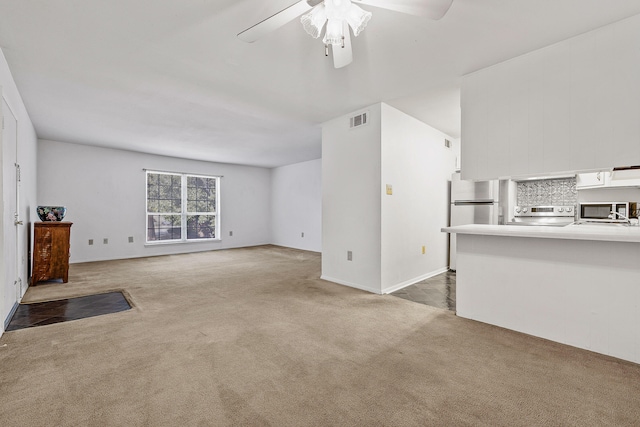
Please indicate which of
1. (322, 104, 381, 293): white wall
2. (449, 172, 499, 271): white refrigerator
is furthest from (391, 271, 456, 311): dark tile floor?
(449, 172, 499, 271): white refrigerator

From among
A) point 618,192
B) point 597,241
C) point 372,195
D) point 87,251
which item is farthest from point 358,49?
point 87,251

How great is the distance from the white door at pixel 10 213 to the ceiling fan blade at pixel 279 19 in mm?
2493

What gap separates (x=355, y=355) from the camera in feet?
7.03

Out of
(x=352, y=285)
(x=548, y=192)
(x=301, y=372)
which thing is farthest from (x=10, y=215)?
(x=548, y=192)

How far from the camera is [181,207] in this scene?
24.7ft

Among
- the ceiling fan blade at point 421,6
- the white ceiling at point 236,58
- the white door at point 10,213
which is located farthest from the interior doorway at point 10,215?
the ceiling fan blade at point 421,6

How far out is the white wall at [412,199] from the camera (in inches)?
150

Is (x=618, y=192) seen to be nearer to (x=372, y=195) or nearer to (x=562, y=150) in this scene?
(x=562, y=150)

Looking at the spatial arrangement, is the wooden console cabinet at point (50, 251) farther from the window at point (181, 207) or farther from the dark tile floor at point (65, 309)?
the window at point (181, 207)

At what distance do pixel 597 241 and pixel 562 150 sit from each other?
2.60ft

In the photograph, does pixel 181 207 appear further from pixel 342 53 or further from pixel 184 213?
pixel 342 53

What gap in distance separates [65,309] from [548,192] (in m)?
6.36

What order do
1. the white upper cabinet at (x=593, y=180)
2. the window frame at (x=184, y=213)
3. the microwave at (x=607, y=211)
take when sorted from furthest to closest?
the window frame at (x=184, y=213), the white upper cabinet at (x=593, y=180), the microwave at (x=607, y=211)

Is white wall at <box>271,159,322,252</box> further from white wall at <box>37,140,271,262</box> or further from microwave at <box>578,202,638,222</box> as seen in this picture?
microwave at <box>578,202,638,222</box>
